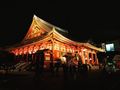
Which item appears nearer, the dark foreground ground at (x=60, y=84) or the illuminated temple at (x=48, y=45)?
the dark foreground ground at (x=60, y=84)

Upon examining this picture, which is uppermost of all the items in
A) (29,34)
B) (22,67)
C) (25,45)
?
(29,34)

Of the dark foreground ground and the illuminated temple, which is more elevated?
the illuminated temple

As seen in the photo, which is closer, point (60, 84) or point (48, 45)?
point (60, 84)

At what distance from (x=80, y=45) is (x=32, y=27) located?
10.4 m

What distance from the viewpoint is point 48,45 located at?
2139 cm

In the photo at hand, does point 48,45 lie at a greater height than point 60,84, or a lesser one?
greater

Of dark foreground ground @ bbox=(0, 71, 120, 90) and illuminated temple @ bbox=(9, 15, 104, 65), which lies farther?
illuminated temple @ bbox=(9, 15, 104, 65)

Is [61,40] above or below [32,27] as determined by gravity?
below

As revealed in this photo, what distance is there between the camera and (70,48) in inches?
906

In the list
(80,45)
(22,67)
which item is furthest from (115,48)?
(22,67)

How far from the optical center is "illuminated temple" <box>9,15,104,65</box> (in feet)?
64.1

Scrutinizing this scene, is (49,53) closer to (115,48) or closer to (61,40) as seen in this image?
(61,40)

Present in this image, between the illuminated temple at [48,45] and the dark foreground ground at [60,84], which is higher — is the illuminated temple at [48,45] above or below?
Result: above

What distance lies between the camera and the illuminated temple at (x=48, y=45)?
19.5 m
